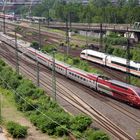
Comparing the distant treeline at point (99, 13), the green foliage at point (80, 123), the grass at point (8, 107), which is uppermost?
the distant treeline at point (99, 13)

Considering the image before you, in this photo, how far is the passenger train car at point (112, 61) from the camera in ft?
189

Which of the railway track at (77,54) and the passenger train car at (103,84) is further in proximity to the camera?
the railway track at (77,54)

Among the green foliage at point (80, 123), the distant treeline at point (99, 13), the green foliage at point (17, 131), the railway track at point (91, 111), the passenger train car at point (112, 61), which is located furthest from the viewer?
the distant treeline at point (99, 13)

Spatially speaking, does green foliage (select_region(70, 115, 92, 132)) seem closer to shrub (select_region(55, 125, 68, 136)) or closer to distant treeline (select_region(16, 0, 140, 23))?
shrub (select_region(55, 125, 68, 136))

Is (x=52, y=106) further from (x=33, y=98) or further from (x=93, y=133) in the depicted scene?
(x=93, y=133)

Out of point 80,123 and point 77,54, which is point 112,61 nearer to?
point 77,54

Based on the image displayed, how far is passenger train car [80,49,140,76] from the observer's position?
57.7 m

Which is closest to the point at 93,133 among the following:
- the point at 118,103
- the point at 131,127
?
the point at 131,127

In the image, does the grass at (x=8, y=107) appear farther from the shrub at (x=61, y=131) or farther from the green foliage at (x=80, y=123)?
the green foliage at (x=80, y=123)

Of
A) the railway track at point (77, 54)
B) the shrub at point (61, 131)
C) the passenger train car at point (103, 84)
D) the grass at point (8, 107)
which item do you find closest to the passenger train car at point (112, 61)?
the railway track at point (77, 54)

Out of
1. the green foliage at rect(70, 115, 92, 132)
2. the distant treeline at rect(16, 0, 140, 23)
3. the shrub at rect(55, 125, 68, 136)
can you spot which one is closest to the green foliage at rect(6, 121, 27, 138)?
the shrub at rect(55, 125, 68, 136)

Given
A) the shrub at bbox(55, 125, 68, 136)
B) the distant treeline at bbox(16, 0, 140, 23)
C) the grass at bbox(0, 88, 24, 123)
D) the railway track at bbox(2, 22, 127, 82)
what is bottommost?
the railway track at bbox(2, 22, 127, 82)

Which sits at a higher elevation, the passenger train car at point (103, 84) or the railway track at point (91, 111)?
the passenger train car at point (103, 84)

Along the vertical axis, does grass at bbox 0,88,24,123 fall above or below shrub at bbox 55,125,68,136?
below
